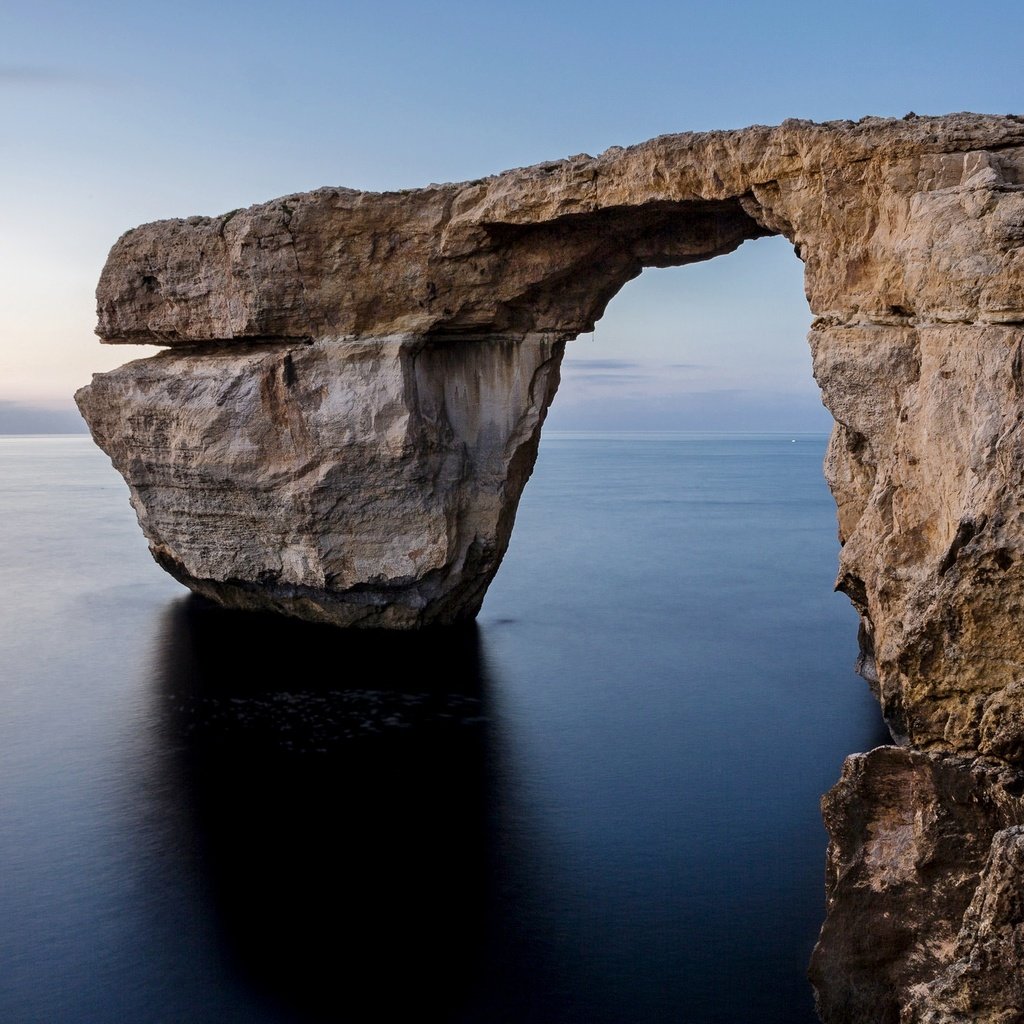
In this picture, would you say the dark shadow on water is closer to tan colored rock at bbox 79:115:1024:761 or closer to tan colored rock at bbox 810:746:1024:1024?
tan colored rock at bbox 79:115:1024:761

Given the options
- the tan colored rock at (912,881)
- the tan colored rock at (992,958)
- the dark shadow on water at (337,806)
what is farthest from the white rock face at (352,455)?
the tan colored rock at (992,958)

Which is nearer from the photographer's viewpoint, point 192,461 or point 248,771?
point 248,771

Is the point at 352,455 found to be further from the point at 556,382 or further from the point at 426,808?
the point at 426,808

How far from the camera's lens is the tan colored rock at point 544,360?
6340 mm

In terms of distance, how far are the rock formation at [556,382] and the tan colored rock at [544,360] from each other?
3 centimetres

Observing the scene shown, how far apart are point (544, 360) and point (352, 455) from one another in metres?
2.71

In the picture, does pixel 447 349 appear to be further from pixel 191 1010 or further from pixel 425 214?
pixel 191 1010

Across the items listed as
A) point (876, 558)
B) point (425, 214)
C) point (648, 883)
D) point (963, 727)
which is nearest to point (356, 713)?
point (648, 883)

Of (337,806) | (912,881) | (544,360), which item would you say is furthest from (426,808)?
(544,360)

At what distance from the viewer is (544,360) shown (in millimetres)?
13367

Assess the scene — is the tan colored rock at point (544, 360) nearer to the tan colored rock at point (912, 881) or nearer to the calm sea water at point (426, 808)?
the tan colored rock at point (912, 881)

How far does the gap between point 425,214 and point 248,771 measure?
6.59 m

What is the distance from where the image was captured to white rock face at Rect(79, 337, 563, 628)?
13.2 m

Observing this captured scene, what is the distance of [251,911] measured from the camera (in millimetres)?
8102
